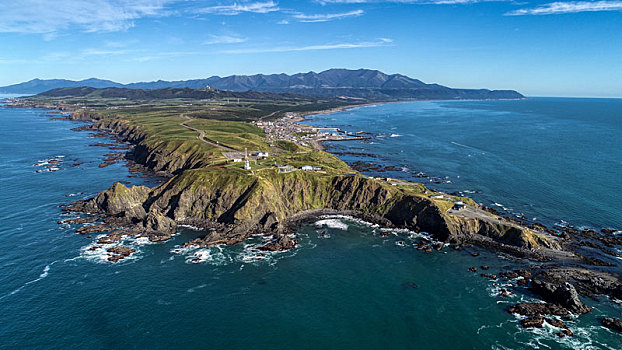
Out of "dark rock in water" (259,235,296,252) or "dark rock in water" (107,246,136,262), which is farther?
"dark rock in water" (259,235,296,252)

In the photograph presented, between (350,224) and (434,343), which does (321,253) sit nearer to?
(350,224)

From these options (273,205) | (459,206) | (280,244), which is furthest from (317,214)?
(459,206)

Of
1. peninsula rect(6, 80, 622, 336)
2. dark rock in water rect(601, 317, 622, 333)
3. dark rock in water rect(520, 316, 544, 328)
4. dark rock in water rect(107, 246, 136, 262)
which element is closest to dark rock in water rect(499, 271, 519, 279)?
peninsula rect(6, 80, 622, 336)

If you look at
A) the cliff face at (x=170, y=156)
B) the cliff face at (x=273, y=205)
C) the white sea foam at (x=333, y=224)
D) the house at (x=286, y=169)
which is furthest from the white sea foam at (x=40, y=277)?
the house at (x=286, y=169)

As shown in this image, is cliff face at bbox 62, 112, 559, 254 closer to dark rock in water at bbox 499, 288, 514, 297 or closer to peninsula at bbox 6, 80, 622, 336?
peninsula at bbox 6, 80, 622, 336

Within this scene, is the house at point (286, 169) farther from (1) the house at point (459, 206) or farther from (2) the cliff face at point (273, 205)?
(1) the house at point (459, 206)
